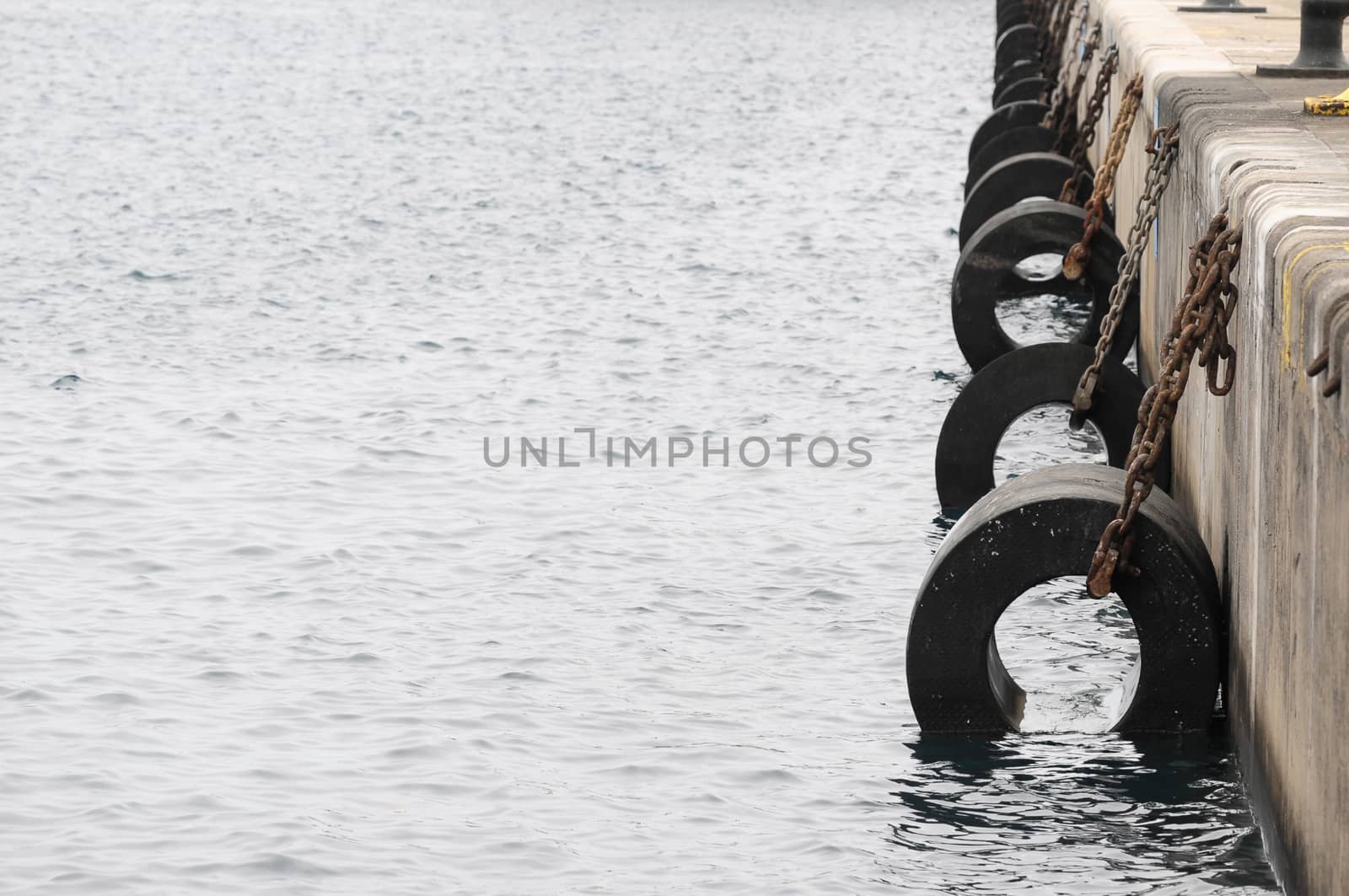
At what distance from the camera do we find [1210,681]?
27.3 ft

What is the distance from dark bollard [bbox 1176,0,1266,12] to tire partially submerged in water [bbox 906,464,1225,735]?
382 inches

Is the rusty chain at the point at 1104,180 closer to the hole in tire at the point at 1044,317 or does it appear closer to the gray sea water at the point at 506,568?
the gray sea water at the point at 506,568

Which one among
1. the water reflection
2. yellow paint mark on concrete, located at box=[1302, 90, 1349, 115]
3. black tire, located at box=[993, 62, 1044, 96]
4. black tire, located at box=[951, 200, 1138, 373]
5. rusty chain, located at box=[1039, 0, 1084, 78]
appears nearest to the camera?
the water reflection

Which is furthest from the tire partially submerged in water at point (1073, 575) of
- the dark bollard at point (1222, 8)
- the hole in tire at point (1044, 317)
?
the hole in tire at point (1044, 317)

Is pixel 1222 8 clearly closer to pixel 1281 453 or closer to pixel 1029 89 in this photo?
pixel 1029 89

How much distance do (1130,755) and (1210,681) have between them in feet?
1.58

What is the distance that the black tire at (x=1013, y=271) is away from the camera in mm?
13922


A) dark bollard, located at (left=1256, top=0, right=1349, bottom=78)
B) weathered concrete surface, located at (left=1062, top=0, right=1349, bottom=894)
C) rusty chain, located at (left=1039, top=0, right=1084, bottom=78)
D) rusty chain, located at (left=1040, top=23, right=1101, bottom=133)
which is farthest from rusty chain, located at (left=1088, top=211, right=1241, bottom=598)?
rusty chain, located at (left=1039, top=0, right=1084, bottom=78)

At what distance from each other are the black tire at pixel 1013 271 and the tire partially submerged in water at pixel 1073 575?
4996mm

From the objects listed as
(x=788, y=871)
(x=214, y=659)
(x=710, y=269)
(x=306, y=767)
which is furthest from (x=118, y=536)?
(x=710, y=269)

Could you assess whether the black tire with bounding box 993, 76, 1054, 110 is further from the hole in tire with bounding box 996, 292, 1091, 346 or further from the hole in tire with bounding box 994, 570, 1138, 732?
the hole in tire with bounding box 994, 570, 1138, 732

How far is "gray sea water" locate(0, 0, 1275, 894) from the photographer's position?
8023 mm

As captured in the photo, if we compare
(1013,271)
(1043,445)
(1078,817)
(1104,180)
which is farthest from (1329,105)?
(1013,271)

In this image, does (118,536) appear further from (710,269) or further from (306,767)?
(710,269)
